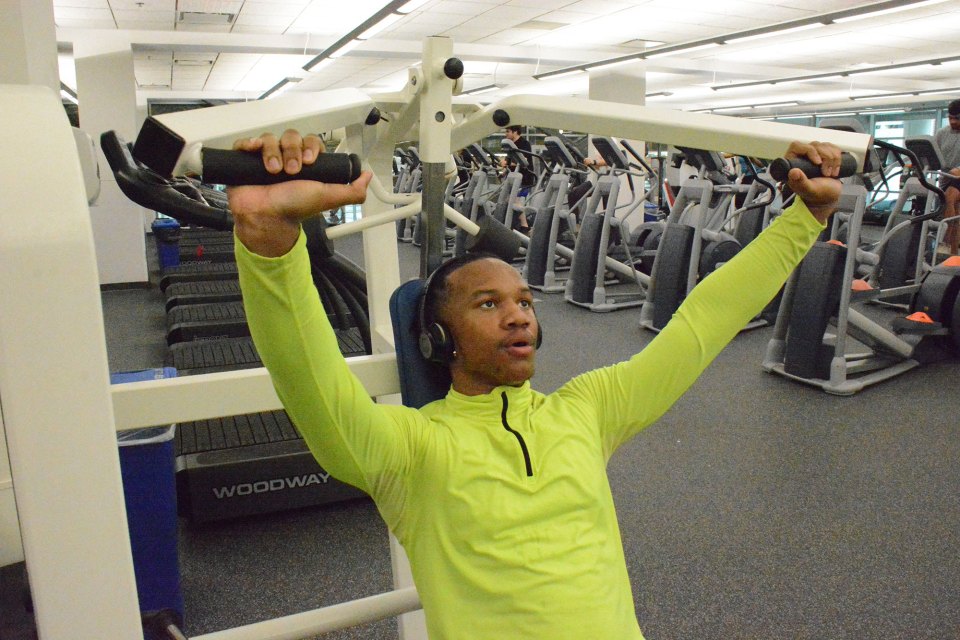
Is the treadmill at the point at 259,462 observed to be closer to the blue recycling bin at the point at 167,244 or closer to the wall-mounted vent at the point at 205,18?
the blue recycling bin at the point at 167,244

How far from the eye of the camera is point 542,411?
1248 millimetres

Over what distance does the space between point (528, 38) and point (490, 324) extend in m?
8.76

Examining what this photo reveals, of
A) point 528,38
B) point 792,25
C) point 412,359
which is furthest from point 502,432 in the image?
point 528,38

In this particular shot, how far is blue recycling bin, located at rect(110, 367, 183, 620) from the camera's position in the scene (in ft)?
5.74

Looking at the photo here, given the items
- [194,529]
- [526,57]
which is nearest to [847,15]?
[526,57]

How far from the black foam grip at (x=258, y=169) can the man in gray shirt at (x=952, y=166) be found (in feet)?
15.5

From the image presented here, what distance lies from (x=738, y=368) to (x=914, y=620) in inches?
93.8

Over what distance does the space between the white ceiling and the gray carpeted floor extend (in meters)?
4.79

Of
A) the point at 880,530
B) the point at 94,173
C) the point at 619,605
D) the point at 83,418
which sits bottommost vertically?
the point at 880,530

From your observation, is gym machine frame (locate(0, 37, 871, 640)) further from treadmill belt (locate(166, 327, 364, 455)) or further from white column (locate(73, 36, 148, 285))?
white column (locate(73, 36, 148, 285))

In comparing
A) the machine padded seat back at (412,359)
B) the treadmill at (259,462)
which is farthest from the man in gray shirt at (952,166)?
the machine padded seat back at (412,359)

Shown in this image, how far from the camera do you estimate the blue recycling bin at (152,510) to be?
1748 millimetres

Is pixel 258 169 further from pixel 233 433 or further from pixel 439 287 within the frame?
pixel 233 433

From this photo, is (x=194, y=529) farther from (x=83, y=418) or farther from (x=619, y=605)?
(x=83, y=418)
